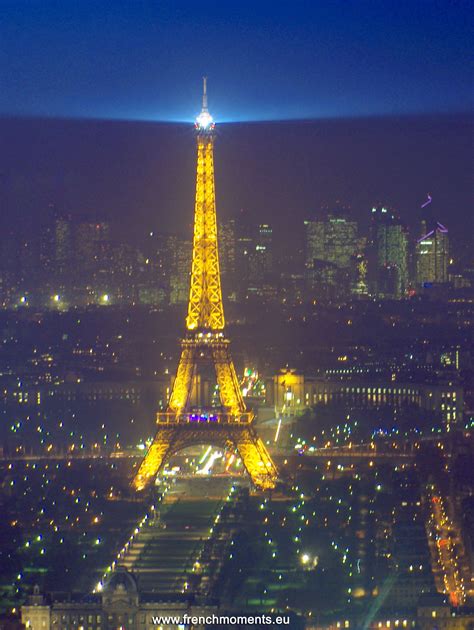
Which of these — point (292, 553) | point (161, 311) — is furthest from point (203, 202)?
point (161, 311)

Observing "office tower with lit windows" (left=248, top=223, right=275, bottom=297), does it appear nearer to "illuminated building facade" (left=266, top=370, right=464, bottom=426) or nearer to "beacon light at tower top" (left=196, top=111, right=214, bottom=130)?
"illuminated building facade" (left=266, top=370, right=464, bottom=426)

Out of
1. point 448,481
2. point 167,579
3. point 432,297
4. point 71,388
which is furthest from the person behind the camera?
point 432,297

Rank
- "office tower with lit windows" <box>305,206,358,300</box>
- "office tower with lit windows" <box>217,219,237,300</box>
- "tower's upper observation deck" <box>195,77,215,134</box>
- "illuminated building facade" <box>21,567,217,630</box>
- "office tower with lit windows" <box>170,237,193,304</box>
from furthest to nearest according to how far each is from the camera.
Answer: "office tower with lit windows" <box>305,206,358,300</box> → "office tower with lit windows" <box>217,219,237,300</box> → "office tower with lit windows" <box>170,237,193,304</box> → "tower's upper observation deck" <box>195,77,215,134</box> → "illuminated building facade" <box>21,567,217,630</box>

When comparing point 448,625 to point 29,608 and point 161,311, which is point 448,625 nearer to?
point 29,608

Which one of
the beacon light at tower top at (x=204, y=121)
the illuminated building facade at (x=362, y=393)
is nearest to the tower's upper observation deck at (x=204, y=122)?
the beacon light at tower top at (x=204, y=121)

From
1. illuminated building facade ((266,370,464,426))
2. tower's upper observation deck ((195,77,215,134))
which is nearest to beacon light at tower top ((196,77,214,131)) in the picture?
tower's upper observation deck ((195,77,215,134))

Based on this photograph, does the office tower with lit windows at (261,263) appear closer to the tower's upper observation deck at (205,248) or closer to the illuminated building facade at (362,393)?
the illuminated building facade at (362,393)

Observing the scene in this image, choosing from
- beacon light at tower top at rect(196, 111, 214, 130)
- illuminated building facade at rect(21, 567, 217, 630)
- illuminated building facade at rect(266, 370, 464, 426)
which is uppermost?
beacon light at tower top at rect(196, 111, 214, 130)
